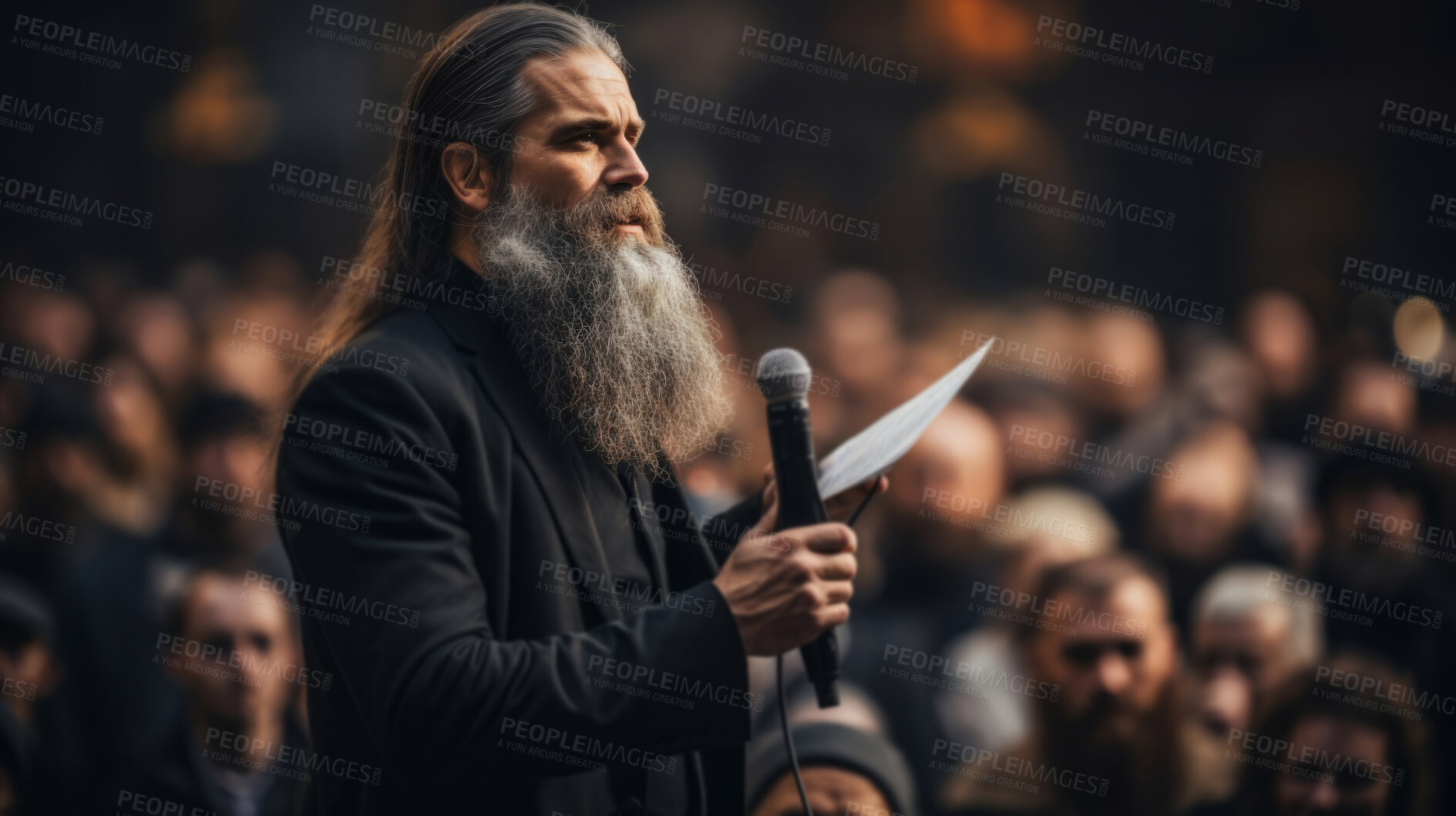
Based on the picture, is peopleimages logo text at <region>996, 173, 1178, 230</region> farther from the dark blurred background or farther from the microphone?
the microphone

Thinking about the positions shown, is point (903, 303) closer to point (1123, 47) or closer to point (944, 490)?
point (944, 490)

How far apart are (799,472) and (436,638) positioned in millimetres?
571

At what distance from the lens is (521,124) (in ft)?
6.12

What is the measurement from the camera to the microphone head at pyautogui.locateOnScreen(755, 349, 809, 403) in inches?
63.6

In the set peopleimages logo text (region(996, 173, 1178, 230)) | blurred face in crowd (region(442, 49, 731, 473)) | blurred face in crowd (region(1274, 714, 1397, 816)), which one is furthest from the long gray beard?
peopleimages logo text (region(996, 173, 1178, 230))

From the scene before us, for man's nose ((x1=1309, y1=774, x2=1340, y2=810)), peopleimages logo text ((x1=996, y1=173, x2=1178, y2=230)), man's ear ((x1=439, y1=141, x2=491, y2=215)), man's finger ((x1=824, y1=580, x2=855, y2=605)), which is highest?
peopleimages logo text ((x1=996, y1=173, x2=1178, y2=230))

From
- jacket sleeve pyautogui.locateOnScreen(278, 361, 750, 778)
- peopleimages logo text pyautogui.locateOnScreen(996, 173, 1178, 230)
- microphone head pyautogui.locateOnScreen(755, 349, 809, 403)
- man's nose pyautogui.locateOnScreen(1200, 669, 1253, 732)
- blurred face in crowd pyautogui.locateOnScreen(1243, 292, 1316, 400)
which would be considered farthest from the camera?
peopleimages logo text pyautogui.locateOnScreen(996, 173, 1178, 230)

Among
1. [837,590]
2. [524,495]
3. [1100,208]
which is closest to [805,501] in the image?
[837,590]

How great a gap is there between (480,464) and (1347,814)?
129 inches

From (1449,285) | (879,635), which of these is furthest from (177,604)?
(1449,285)

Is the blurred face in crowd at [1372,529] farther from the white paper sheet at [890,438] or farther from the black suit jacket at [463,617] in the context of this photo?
the black suit jacket at [463,617]

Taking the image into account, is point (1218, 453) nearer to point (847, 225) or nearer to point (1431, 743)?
point (1431, 743)

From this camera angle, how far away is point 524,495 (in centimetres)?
163

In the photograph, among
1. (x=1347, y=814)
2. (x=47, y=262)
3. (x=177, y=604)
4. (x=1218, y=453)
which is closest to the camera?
(x=1347, y=814)
